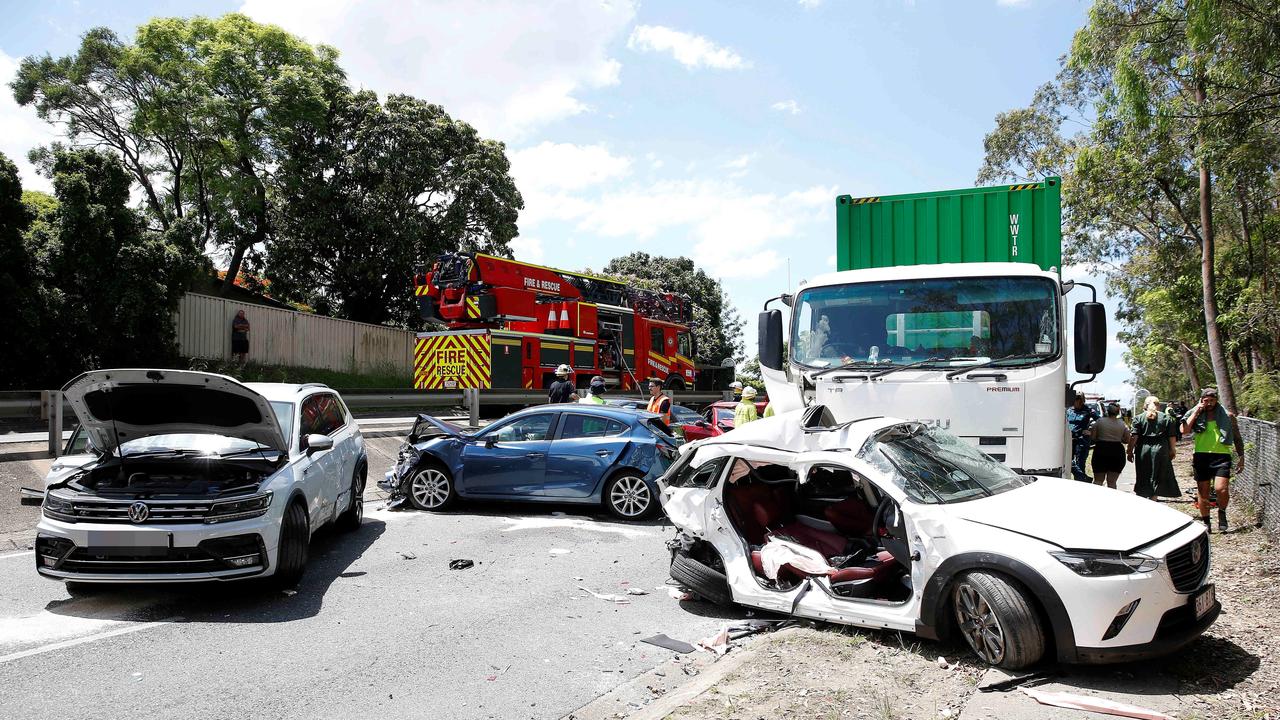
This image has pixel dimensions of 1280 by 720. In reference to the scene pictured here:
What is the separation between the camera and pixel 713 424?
50.8 ft

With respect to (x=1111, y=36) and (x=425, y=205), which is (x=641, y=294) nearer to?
(x=425, y=205)

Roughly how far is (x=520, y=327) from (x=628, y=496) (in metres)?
10.7

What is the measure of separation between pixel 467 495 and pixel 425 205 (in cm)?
2179

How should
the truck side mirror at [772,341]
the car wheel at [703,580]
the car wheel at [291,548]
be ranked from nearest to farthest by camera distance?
the car wheel at [703,580], the car wheel at [291,548], the truck side mirror at [772,341]

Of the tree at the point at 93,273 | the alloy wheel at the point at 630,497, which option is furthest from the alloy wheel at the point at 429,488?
the tree at the point at 93,273

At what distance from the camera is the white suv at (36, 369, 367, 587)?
586 cm

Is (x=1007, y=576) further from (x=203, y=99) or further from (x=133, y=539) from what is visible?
(x=203, y=99)

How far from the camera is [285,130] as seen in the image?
2773 cm

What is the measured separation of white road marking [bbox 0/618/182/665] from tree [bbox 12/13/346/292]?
25058mm

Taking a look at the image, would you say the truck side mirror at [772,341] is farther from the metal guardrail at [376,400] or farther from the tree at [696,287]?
the tree at [696,287]

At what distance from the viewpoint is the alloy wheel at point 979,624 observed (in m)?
4.63

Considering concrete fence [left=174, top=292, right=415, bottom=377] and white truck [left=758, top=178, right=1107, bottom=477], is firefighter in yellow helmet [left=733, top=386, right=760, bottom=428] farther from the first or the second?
concrete fence [left=174, top=292, right=415, bottom=377]

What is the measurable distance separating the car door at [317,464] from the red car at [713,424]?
7.69 meters

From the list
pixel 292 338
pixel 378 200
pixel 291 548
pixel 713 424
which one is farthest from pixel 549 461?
pixel 378 200
